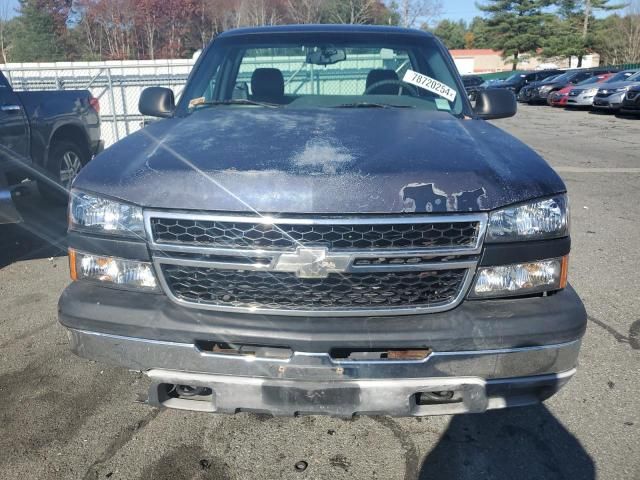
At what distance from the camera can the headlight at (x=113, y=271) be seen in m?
2.09

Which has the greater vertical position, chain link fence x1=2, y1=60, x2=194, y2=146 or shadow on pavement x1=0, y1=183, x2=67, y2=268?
chain link fence x1=2, y1=60, x2=194, y2=146

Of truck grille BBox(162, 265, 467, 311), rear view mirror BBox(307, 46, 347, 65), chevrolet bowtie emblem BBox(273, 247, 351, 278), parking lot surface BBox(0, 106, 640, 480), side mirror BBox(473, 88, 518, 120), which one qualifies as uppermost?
rear view mirror BBox(307, 46, 347, 65)

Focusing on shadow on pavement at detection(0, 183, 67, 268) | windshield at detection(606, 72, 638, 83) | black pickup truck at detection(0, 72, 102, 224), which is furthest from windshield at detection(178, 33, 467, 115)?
windshield at detection(606, 72, 638, 83)

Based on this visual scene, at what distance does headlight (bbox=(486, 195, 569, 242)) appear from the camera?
202 cm

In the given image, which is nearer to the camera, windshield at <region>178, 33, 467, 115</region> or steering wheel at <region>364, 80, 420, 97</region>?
windshield at <region>178, 33, 467, 115</region>

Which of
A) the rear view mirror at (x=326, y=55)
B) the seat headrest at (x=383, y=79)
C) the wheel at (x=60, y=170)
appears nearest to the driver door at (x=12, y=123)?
the wheel at (x=60, y=170)

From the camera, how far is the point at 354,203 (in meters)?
1.92

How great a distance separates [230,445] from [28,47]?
47668 mm

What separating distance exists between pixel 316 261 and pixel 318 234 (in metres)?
0.10

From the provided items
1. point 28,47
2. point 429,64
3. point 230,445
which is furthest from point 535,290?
point 28,47

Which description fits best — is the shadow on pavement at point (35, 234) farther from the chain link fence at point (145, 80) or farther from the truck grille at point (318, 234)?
the truck grille at point (318, 234)

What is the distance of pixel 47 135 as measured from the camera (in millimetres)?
6148

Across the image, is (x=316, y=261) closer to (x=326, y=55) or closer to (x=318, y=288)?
(x=318, y=288)

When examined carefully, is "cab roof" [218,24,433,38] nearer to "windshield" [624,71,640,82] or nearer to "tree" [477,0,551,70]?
"windshield" [624,71,640,82]
